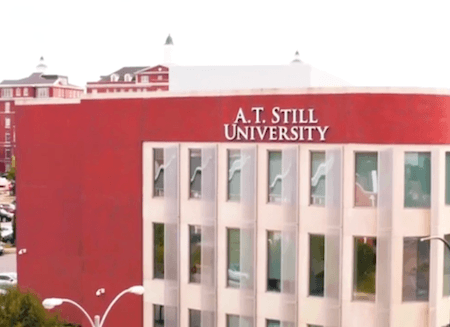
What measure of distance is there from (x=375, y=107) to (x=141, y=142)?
31.8 ft

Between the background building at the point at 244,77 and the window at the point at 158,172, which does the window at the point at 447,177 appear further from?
the window at the point at 158,172

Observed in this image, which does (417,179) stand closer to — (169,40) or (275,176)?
(275,176)

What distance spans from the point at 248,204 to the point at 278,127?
3.17 m

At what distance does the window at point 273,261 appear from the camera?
25016 mm

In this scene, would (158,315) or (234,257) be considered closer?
(234,257)

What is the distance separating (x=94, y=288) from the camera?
1136 inches

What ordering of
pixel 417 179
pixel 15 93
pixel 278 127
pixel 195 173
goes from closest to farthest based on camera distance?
pixel 417 179, pixel 278 127, pixel 195 173, pixel 15 93

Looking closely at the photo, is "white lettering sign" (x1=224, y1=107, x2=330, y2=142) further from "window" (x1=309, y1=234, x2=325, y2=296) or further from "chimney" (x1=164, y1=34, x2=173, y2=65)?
"chimney" (x1=164, y1=34, x2=173, y2=65)

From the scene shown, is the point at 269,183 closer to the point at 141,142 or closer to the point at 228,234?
the point at 228,234

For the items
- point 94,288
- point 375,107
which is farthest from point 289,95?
point 94,288

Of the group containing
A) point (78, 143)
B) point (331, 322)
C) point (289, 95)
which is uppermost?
point (289, 95)

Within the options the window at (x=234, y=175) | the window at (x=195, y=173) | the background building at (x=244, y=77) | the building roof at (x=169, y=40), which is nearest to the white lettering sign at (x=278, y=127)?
the window at (x=234, y=175)

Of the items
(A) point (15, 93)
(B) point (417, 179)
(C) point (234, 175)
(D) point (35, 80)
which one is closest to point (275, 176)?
(C) point (234, 175)

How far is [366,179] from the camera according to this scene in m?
23.5
